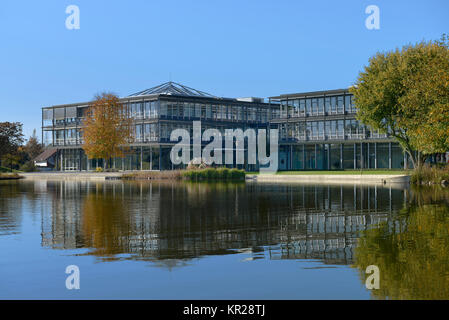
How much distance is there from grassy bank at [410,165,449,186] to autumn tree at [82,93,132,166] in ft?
133

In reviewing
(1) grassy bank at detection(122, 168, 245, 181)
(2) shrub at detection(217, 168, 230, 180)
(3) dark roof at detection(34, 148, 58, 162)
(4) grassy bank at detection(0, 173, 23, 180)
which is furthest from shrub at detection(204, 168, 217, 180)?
(3) dark roof at detection(34, 148, 58, 162)

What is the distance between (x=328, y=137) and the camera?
78000mm

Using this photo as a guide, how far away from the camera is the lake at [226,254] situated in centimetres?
786

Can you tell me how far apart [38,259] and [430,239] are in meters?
8.81

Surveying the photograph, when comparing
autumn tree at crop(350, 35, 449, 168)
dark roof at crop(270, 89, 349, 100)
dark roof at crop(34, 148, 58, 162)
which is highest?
dark roof at crop(270, 89, 349, 100)

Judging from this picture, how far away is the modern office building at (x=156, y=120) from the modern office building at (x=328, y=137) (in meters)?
4.77

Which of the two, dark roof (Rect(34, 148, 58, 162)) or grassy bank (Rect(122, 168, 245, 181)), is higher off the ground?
dark roof (Rect(34, 148, 58, 162))

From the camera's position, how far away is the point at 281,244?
11891 millimetres

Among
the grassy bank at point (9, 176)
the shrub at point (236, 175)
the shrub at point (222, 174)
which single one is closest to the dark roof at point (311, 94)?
the shrub at point (236, 175)

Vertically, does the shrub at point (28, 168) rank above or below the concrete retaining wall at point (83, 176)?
above

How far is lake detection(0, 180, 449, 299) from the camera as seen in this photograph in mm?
7859

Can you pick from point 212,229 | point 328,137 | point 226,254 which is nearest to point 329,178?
point 328,137

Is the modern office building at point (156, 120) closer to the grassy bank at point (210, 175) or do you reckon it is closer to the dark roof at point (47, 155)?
the dark roof at point (47, 155)

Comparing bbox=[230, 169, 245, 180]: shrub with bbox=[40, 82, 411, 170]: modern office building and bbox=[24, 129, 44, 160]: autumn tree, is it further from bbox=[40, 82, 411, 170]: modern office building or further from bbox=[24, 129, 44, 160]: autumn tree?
bbox=[24, 129, 44, 160]: autumn tree
